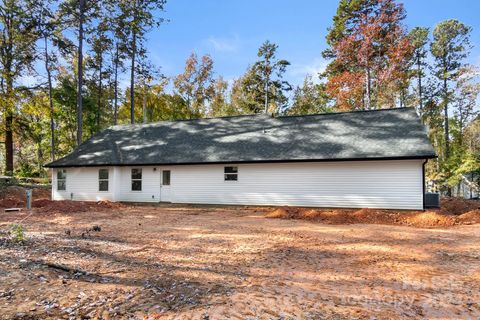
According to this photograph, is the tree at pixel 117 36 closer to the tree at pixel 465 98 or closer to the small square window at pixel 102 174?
the small square window at pixel 102 174

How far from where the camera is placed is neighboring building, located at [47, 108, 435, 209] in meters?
13.0

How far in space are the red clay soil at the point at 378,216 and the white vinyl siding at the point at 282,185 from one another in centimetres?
59

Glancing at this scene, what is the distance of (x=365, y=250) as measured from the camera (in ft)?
23.0

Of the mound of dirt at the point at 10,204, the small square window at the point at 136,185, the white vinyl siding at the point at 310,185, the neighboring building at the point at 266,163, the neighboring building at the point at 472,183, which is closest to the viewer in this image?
the white vinyl siding at the point at 310,185

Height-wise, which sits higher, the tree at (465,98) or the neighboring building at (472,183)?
the tree at (465,98)

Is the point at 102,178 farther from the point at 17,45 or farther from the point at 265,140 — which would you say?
the point at 17,45

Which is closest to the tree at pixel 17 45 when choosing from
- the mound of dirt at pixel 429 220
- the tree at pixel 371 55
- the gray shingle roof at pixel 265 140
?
the gray shingle roof at pixel 265 140

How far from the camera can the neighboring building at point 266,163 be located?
13.0 metres

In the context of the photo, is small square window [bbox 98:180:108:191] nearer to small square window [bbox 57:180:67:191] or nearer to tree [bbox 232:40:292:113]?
small square window [bbox 57:180:67:191]

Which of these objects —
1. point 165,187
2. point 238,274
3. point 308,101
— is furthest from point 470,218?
point 308,101

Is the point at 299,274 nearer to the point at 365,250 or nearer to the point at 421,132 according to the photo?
the point at 365,250

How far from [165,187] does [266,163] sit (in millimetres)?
5830

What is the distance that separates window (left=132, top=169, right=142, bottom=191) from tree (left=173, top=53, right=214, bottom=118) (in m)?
19.4

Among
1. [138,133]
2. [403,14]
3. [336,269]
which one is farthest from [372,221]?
[403,14]
